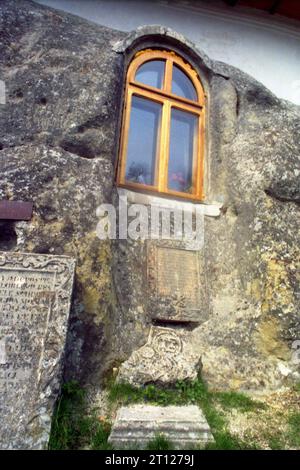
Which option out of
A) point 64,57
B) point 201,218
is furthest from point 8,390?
point 64,57

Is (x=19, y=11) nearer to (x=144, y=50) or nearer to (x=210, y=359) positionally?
(x=144, y=50)

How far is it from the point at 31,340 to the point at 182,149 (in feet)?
12.1

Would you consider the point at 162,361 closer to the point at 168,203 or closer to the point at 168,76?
the point at 168,203

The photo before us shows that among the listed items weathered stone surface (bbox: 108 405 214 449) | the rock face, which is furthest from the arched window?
weathered stone surface (bbox: 108 405 214 449)

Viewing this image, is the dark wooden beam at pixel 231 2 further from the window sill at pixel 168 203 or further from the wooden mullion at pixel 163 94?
the window sill at pixel 168 203

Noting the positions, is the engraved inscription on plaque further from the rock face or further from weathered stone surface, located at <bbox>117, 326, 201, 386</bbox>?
weathered stone surface, located at <bbox>117, 326, 201, 386</bbox>

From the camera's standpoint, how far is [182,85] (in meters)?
5.89

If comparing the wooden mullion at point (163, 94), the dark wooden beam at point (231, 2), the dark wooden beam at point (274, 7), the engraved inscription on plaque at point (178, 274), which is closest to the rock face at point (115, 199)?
the engraved inscription on plaque at point (178, 274)

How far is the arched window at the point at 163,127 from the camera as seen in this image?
5.13 meters

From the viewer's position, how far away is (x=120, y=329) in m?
3.95

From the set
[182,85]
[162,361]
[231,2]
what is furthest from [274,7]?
[162,361]

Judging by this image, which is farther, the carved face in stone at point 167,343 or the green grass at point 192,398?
the carved face in stone at point 167,343

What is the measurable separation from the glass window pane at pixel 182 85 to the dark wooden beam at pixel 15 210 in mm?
3319
